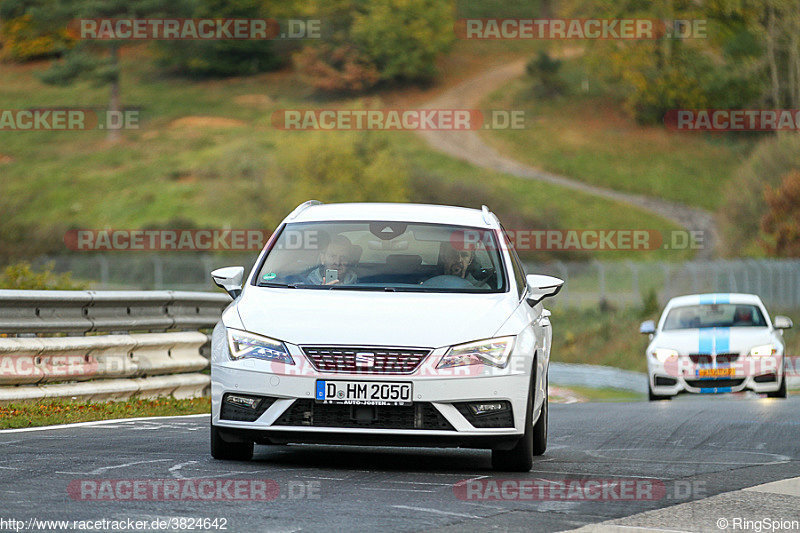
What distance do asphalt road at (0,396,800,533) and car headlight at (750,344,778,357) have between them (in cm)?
580

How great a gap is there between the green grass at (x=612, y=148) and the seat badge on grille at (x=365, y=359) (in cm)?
8656

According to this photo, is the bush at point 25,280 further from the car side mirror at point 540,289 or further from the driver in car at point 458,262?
the car side mirror at point 540,289

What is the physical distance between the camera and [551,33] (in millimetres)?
123312

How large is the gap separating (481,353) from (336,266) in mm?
1512

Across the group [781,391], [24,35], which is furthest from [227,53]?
[781,391]

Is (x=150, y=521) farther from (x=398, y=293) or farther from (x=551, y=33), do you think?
(x=551, y=33)

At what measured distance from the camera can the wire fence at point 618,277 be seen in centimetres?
4047

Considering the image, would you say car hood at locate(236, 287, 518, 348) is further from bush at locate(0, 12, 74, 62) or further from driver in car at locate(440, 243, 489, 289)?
bush at locate(0, 12, 74, 62)

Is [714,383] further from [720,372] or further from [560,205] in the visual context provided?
[560,205]

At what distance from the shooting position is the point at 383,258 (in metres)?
10.3

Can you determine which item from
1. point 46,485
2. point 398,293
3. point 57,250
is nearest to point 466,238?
point 398,293

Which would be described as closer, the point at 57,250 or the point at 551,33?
the point at 57,250

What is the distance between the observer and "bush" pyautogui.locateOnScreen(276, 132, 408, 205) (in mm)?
81688

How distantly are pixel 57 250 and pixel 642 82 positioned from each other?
41.0m
